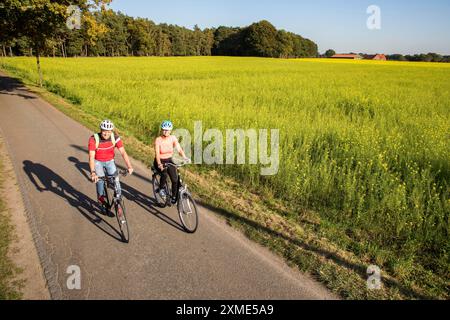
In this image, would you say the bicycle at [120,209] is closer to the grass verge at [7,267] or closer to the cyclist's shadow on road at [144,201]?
the cyclist's shadow on road at [144,201]

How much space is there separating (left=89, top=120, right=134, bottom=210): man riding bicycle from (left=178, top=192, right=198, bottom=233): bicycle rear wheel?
3.53 ft

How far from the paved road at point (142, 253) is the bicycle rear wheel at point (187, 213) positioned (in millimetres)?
147

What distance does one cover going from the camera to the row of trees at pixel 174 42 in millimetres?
95000

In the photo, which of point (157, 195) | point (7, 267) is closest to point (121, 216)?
point (157, 195)

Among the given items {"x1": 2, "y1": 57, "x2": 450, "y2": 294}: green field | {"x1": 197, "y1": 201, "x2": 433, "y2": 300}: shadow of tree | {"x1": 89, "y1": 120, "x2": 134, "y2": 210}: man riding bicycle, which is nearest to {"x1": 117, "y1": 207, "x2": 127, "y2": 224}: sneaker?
{"x1": 89, "y1": 120, "x2": 134, "y2": 210}: man riding bicycle

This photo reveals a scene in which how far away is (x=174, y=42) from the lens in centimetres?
12000

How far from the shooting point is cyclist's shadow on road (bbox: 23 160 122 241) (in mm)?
5879

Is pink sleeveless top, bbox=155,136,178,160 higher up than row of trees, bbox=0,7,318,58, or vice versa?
Result: row of trees, bbox=0,7,318,58

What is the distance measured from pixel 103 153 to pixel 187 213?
187 cm

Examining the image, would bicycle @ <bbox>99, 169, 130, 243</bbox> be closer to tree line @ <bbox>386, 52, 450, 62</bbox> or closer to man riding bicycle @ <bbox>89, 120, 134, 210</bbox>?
man riding bicycle @ <bbox>89, 120, 134, 210</bbox>

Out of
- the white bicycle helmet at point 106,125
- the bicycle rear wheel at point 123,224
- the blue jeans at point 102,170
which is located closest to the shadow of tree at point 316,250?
the bicycle rear wheel at point 123,224

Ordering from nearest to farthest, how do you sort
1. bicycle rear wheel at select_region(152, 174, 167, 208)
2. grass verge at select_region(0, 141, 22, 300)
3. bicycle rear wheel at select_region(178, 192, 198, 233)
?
1. grass verge at select_region(0, 141, 22, 300)
2. bicycle rear wheel at select_region(178, 192, 198, 233)
3. bicycle rear wheel at select_region(152, 174, 167, 208)

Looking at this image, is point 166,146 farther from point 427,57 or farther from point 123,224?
point 427,57
